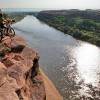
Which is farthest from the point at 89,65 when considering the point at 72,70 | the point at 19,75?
the point at 19,75

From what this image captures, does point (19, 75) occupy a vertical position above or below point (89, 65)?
above

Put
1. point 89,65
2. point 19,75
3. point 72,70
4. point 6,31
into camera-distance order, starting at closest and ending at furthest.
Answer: point 19,75
point 6,31
point 72,70
point 89,65

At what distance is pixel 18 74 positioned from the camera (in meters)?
16.2

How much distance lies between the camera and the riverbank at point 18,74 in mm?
13420

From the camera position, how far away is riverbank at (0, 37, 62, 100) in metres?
Result: 13.4

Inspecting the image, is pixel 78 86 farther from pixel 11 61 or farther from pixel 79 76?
pixel 11 61

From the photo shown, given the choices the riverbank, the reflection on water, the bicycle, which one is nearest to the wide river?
the reflection on water

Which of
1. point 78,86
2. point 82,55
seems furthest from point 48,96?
point 82,55

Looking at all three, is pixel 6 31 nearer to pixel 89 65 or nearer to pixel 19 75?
pixel 19 75

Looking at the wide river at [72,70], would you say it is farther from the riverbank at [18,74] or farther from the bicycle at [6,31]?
the riverbank at [18,74]

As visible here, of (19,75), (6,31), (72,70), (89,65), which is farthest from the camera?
(89,65)

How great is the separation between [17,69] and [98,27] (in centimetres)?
11360

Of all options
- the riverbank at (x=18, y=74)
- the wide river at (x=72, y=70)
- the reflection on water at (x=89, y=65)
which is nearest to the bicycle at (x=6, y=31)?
the riverbank at (x=18, y=74)

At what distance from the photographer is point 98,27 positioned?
126125 mm
